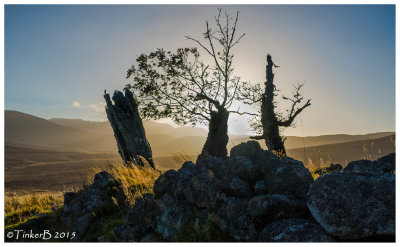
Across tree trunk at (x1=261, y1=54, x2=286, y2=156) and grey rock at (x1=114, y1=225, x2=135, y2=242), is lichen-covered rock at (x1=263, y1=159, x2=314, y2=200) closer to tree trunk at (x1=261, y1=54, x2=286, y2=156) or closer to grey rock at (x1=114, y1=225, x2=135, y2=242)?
grey rock at (x1=114, y1=225, x2=135, y2=242)

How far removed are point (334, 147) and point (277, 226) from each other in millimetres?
73253

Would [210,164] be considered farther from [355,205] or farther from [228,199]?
[355,205]

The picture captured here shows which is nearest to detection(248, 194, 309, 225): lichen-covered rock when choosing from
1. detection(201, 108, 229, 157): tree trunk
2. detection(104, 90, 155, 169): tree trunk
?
detection(201, 108, 229, 157): tree trunk

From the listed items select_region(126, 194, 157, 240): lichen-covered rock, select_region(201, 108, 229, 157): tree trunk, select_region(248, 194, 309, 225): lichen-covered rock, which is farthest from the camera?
select_region(201, 108, 229, 157): tree trunk

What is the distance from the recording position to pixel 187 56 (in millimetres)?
15203

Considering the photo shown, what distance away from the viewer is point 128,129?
15414 millimetres

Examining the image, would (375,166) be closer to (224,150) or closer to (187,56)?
(224,150)

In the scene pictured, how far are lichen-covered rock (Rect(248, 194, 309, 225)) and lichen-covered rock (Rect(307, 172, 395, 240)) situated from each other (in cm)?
41

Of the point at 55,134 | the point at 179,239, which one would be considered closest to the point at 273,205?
the point at 179,239

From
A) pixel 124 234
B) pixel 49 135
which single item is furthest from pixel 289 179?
pixel 49 135

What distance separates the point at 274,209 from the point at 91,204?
6609 mm

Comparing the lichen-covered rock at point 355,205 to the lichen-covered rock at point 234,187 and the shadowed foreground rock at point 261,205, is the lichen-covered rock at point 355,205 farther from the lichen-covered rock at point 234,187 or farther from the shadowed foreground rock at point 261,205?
the lichen-covered rock at point 234,187

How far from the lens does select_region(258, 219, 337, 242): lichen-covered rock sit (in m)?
3.66
